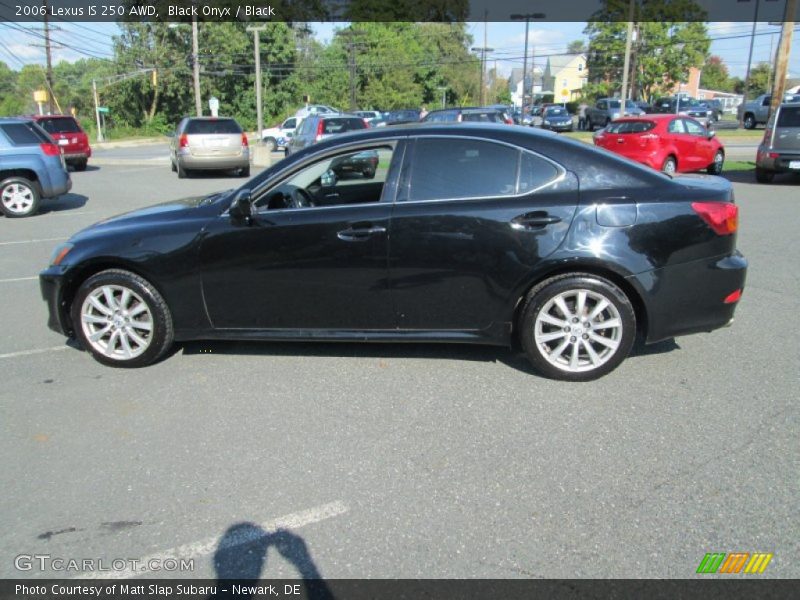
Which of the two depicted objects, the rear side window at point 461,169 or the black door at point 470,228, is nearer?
the black door at point 470,228

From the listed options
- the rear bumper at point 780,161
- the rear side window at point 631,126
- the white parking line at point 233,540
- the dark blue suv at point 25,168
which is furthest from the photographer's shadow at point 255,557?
the rear side window at point 631,126

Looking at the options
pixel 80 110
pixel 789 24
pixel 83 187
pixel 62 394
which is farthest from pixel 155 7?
pixel 62 394

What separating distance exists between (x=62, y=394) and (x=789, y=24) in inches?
765

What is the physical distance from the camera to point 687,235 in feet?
14.2

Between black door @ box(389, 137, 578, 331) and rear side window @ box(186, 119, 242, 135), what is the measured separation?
51.5 feet

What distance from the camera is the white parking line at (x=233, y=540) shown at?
272 cm

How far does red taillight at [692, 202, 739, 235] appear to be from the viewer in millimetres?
4348

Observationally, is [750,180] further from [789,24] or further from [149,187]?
[149,187]

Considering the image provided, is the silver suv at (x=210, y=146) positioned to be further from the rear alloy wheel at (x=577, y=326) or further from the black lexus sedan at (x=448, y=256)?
the rear alloy wheel at (x=577, y=326)

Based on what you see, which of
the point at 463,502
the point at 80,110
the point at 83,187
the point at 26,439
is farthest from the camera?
the point at 80,110

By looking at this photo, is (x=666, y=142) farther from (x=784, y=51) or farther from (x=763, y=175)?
(x=784, y=51)

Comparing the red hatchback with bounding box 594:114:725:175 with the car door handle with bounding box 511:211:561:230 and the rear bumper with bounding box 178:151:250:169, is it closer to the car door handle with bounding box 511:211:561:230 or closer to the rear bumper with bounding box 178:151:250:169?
the rear bumper with bounding box 178:151:250:169

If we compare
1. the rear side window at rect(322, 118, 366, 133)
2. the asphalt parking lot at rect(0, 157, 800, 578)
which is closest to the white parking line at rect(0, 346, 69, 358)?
the asphalt parking lot at rect(0, 157, 800, 578)

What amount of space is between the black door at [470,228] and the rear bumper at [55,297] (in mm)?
2495
